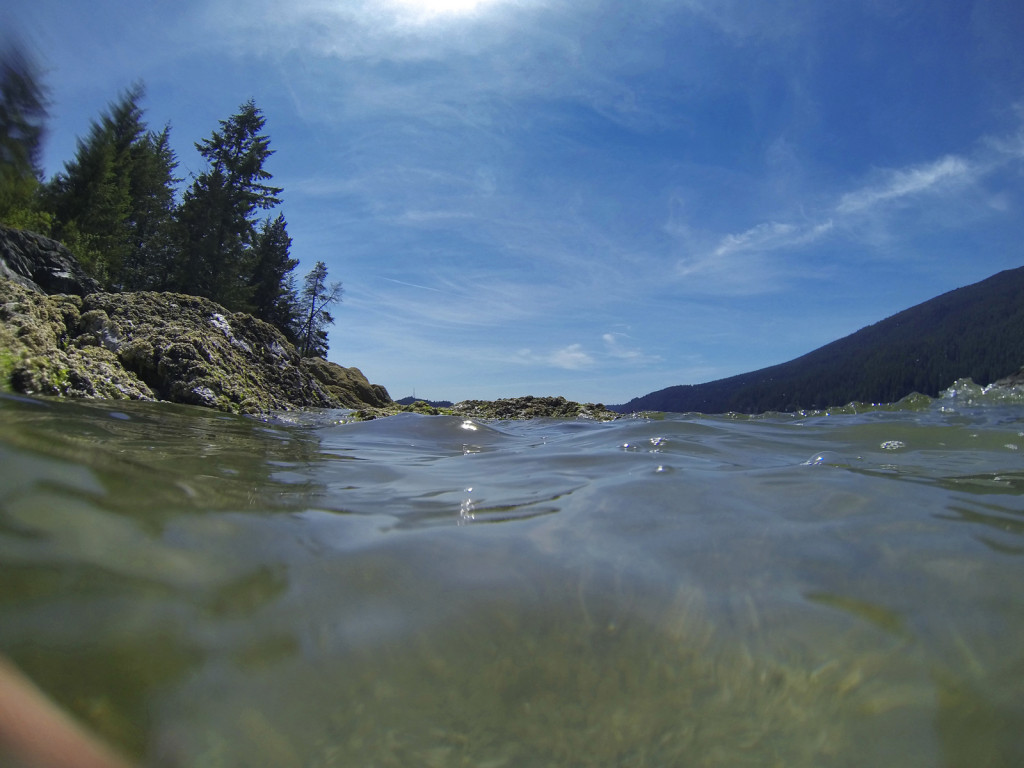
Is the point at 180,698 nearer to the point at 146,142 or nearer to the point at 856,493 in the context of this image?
the point at 856,493

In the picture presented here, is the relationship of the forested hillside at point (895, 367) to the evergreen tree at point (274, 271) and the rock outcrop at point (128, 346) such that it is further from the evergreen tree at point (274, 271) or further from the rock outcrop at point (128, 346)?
the rock outcrop at point (128, 346)

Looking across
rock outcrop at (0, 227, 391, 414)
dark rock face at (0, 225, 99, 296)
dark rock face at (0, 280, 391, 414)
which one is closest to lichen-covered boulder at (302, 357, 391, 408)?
rock outcrop at (0, 227, 391, 414)

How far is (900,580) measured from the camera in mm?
1576

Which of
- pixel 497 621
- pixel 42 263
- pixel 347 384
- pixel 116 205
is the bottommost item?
pixel 497 621

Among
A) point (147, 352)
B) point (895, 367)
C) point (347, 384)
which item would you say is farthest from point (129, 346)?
point (895, 367)

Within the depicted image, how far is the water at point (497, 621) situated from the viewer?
3.13ft

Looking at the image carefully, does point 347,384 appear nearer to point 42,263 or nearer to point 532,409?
point 532,409

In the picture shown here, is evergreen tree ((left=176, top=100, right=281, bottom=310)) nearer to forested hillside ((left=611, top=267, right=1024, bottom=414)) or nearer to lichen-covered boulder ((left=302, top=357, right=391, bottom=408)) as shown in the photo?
lichen-covered boulder ((left=302, top=357, right=391, bottom=408))

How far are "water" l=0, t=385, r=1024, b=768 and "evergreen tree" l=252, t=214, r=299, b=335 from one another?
33.6 metres

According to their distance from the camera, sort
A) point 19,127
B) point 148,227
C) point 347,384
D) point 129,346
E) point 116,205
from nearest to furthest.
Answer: point 19,127, point 129,346, point 347,384, point 116,205, point 148,227

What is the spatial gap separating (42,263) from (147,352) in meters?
4.31

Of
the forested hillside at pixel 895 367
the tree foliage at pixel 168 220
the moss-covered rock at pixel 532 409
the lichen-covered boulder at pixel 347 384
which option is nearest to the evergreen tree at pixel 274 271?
the tree foliage at pixel 168 220

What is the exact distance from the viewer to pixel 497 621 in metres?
1.29

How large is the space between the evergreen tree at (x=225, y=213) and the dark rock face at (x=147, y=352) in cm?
1982
